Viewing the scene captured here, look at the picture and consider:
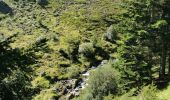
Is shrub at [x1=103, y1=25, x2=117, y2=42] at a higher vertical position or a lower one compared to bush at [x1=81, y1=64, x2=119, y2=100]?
lower

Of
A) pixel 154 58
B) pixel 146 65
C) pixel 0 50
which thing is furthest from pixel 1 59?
pixel 154 58

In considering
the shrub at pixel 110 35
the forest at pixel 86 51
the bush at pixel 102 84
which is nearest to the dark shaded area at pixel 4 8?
the forest at pixel 86 51

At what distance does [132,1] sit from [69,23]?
211ft

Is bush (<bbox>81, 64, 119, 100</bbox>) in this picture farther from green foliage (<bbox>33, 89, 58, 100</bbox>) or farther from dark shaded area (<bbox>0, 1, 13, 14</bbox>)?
dark shaded area (<bbox>0, 1, 13, 14</bbox>)

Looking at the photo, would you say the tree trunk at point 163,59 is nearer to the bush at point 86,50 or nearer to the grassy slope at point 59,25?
the grassy slope at point 59,25

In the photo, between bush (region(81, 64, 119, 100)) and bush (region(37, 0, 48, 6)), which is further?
bush (region(37, 0, 48, 6))

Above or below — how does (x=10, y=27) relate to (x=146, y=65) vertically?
below

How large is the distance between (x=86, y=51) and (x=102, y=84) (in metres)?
32.7

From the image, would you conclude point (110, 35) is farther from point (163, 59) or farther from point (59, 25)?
point (163, 59)

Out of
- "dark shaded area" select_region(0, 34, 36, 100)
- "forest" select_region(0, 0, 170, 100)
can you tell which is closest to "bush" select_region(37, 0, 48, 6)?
"forest" select_region(0, 0, 170, 100)

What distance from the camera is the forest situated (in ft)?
52.5

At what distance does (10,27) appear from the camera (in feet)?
365

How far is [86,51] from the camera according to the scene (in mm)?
90562

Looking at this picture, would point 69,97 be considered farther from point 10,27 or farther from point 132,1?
point 10,27
